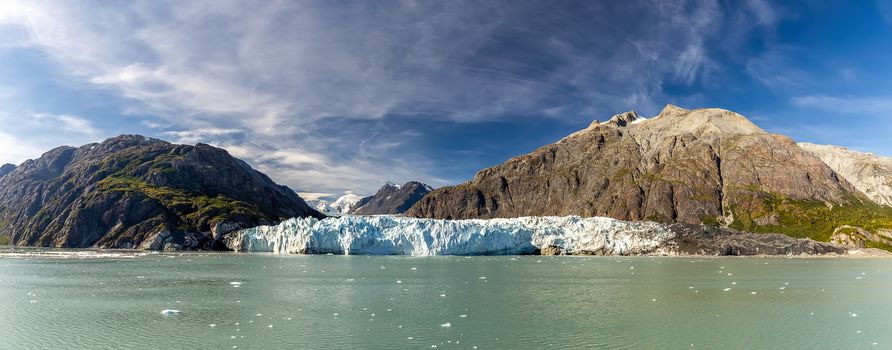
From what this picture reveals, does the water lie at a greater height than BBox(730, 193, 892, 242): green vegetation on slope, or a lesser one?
lesser

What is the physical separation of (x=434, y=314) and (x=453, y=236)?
80.5 m

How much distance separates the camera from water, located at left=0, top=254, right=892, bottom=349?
2308 cm

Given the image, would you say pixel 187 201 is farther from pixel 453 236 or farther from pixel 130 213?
pixel 453 236

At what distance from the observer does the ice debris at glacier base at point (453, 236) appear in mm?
110062

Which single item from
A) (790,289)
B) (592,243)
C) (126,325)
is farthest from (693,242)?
(126,325)

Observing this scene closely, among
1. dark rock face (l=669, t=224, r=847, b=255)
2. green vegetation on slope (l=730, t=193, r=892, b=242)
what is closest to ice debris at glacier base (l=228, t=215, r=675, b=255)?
dark rock face (l=669, t=224, r=847, b=255)

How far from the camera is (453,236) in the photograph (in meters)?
110

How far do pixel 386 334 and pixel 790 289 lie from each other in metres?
39.5

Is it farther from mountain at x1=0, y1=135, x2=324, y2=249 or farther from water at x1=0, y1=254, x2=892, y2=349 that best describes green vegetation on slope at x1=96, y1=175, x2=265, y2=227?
water at x1=0, y1=254, x2=892, y2=349

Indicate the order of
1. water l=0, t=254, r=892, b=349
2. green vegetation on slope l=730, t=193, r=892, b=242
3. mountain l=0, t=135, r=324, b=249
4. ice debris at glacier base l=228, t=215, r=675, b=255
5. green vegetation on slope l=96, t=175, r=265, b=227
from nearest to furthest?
water l=0, t=254, r=892, b=349, ice debris at glacier base l=228, t=215, r=675, b=255, mountain l=0, t=135, r=324, b=249, green vegetation on slope l=730, t=193, r=892, b=242, green vegetation on slope l=96, t=175, r=265, b=227

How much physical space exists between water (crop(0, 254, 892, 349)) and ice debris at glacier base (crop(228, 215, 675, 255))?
58.9 m

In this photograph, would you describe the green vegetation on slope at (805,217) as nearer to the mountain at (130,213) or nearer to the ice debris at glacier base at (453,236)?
the ice debris at glacier base at (453,236)

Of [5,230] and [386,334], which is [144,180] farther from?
[386,334]

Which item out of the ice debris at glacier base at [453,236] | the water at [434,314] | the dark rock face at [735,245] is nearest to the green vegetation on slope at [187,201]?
the ice debris at glacier base at [453,236]
